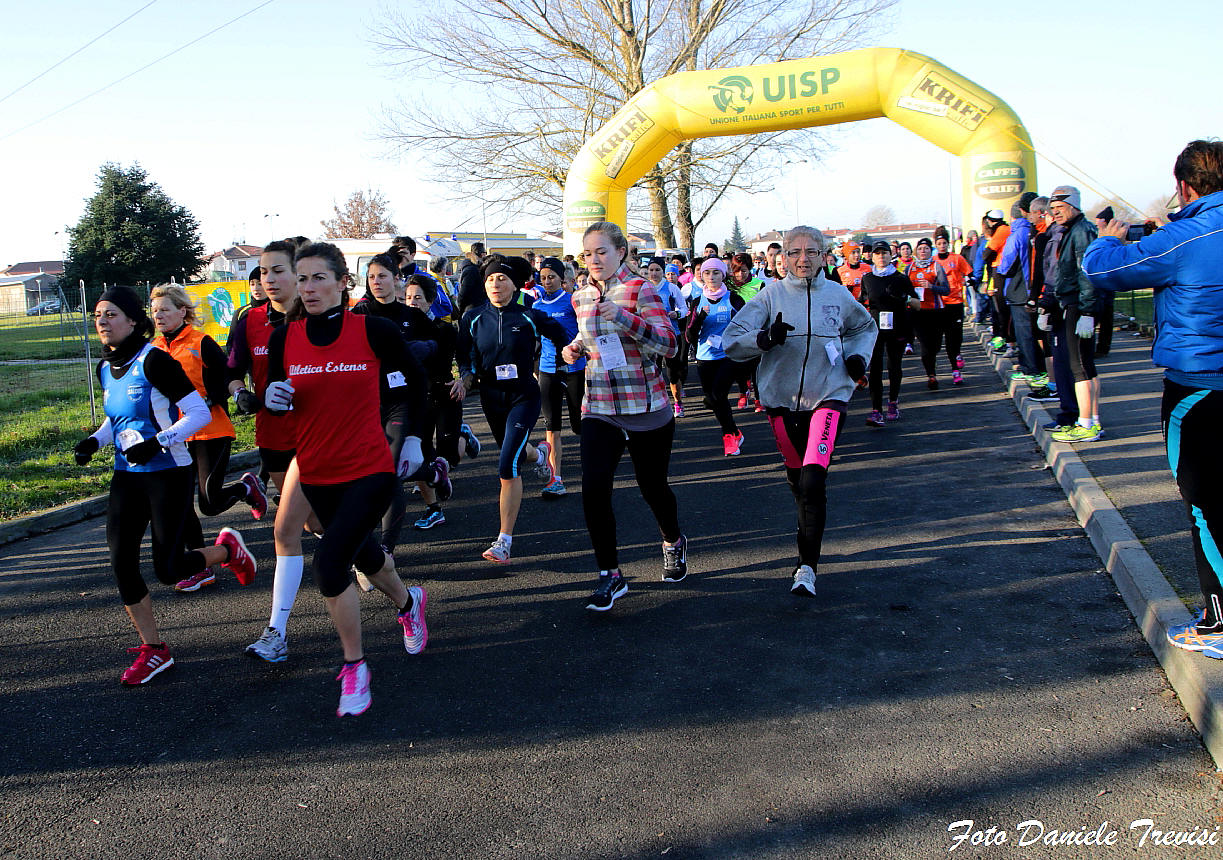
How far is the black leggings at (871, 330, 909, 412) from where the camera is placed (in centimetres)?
1019

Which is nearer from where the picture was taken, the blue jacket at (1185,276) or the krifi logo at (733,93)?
the blue jacket at (1185,276)

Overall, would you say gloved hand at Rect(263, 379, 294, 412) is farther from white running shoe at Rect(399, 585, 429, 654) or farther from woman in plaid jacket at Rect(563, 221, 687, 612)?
woman in plaid jacket at Rect(563, 221, 687, 612)

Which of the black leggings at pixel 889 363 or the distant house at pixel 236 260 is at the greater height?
the distant house at pixel 236 260

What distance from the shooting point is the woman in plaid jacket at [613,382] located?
16.7 ft

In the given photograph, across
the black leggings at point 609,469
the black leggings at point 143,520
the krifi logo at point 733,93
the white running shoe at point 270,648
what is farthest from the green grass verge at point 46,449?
the krifi logo at point 733,93

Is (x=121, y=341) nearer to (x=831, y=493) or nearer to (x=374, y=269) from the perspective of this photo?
(x=374, y=269)

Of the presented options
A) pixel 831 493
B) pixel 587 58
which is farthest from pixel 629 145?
pixel 831 493

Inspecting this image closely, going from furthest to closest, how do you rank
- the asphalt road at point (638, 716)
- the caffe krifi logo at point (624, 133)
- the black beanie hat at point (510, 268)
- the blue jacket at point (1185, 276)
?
the caffe krifi logo at point (624, 133) → the black beanie hat at point (510, 268) → the blue jacket at point (1185, 276) → the asphalt road at point (638, 716)

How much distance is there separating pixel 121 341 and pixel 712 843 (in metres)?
3.64

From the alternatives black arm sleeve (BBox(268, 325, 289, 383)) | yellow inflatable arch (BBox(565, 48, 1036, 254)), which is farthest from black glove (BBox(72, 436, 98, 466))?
yellow inflatable arch (BBox(565, 48, 1036, 254))

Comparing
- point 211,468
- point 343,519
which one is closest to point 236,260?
point 211,468

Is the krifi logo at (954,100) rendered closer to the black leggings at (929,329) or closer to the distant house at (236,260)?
the black leggings at (929,329)

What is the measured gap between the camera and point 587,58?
94.7 feet

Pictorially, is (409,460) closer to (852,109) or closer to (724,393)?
(724,393)
